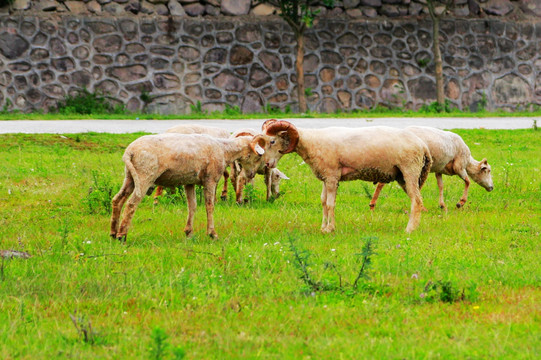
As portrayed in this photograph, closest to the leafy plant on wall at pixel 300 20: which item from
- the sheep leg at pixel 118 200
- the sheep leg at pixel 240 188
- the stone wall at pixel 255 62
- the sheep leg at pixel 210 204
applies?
the stone wall at pixel 255 62

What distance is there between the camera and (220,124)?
52.1 ft

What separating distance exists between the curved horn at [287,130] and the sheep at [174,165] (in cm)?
12

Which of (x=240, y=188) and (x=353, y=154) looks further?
(x=240, y=188)

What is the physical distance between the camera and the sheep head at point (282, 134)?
23.5 ft

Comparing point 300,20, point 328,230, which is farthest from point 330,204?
point 300,20

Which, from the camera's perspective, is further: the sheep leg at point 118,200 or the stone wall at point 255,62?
the stone wall at point 255,62

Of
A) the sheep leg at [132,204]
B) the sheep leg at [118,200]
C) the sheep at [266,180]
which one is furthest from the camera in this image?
the sheep at [266,180]

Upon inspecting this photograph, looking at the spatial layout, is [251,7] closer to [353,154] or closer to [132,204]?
[353,154]

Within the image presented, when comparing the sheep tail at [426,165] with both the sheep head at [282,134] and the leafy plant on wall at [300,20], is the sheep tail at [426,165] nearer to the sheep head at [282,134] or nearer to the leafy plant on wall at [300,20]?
the sheep head at [282,134]

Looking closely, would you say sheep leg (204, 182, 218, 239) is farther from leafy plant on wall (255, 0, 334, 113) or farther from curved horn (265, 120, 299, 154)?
leafy plant on wall (255, 0, 334, 113)

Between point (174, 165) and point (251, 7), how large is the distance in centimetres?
1533

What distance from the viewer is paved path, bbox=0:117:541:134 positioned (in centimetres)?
1438

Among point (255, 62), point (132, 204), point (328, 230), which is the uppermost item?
point (255, 62)

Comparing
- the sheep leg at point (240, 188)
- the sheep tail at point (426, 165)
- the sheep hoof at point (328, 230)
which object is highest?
the sheep tail at point (426, 165)
